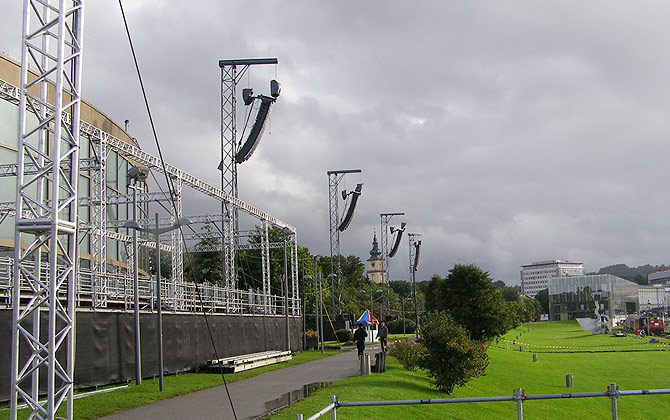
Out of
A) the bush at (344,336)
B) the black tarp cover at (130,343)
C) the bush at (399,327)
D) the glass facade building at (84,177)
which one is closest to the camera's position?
the black tarp cover at (130,343)

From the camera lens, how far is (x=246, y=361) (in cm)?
2739

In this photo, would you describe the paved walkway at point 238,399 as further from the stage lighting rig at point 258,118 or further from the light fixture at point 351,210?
the light fixture at point 351,210

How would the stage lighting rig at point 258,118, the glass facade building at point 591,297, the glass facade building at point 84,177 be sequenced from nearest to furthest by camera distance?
the glass facade building at point 84,177 → the stage lighting rig at point 258,118 → the glass facade building at point 591,297

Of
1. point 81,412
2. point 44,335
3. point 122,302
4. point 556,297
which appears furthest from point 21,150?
point 556,297

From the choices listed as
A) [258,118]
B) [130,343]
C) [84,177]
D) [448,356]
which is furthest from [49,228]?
[84,177]

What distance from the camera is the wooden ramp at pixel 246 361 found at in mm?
25592

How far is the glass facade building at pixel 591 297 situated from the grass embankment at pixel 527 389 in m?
85.3

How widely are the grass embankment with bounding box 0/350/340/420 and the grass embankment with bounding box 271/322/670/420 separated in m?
4.05

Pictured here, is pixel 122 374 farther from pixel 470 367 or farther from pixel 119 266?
pixel 119 266

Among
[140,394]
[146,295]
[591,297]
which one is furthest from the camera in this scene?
[591,297]

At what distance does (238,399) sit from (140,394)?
8.41 ft

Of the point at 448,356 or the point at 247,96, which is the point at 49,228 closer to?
the point at 448,356

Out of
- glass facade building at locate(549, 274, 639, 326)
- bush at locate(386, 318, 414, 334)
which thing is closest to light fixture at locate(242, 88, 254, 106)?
bush at locate(386, 318, 414, 334)

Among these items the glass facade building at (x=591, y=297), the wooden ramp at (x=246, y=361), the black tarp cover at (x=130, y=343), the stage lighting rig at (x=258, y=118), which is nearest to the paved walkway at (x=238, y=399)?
the wooden ramp at (x=246, y=361)
